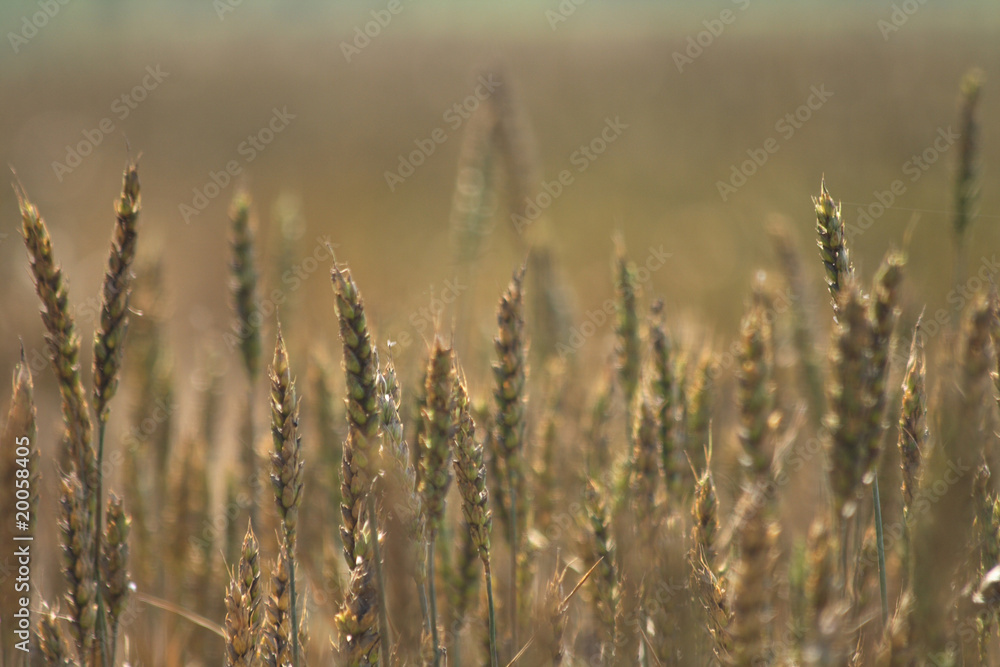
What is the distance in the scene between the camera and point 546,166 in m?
12.0

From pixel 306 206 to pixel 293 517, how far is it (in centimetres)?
1006

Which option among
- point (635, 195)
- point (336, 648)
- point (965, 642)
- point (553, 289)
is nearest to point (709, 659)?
point (965, 642)

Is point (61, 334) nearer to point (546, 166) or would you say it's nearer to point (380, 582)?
point (380, 582)

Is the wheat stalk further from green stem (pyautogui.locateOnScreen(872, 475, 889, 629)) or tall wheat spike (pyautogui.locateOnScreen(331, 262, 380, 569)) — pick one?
tall wheat spike (pyautogui.locateOnScreen(331, 262, 380, 569))

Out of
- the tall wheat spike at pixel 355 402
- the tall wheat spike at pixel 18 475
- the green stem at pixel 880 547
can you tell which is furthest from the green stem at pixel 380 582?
the green stem at pixel 880 547

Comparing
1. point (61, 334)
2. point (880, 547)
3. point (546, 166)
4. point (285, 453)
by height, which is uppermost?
point (546, 166)

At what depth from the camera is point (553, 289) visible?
118 inches

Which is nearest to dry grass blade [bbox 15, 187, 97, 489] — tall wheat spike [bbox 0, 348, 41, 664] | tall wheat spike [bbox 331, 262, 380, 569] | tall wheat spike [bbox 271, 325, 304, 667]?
tall wheat spike [bbox 0, 348, 41, 664]

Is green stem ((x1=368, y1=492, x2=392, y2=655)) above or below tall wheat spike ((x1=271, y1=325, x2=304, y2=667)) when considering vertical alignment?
below

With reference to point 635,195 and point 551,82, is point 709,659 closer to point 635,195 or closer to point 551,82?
point 635,195

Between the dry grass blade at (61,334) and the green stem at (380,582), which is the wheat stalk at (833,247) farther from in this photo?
the dry grass blade at (61,334)

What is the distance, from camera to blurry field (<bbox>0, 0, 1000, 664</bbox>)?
434 centimetres

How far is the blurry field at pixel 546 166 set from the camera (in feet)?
14.2

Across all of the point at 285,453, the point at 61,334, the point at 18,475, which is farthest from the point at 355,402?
the point at 18,475
